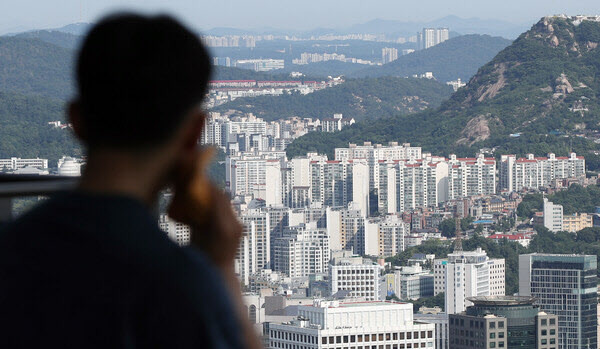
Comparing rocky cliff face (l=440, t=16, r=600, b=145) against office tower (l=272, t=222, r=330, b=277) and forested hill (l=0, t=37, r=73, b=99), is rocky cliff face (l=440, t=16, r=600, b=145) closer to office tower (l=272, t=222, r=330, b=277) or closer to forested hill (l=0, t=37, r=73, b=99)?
office tower (l=272, t=222, r=330, b=277)

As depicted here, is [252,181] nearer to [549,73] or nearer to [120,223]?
[549,73]

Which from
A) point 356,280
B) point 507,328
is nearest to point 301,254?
point 356,280

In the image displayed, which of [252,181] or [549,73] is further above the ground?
[549,73]

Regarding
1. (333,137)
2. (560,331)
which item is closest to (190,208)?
(560,331)

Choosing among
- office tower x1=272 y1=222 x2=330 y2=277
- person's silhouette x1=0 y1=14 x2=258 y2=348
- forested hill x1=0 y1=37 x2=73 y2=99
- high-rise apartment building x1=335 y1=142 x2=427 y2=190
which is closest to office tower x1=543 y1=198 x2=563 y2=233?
office tower x1=272 y1=222 x2=330 y2=277

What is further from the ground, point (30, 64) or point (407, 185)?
point (30, 64)

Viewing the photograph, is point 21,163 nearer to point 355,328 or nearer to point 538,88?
point 355,328

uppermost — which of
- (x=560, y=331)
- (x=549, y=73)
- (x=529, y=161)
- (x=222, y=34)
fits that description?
(x=222, y=34)
